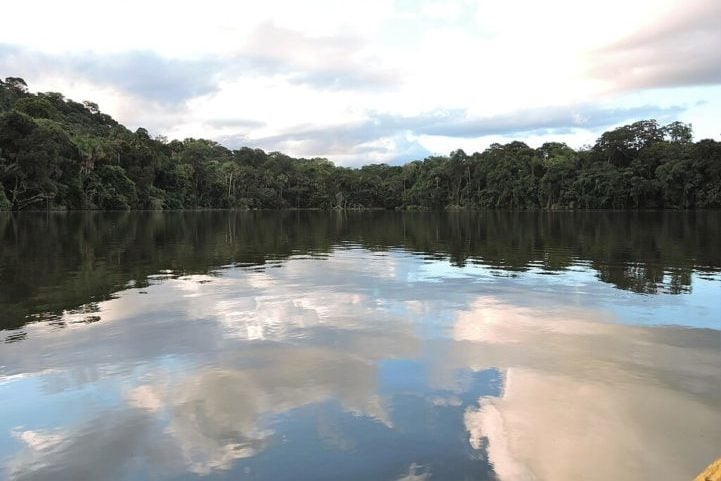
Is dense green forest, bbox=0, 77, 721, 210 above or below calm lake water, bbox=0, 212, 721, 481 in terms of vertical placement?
above

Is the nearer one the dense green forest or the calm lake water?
the calm lake water

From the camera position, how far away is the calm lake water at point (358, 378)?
432 centimetres

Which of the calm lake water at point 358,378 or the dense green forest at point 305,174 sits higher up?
the dense green forest at point 305,174

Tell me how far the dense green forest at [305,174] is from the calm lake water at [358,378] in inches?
2429

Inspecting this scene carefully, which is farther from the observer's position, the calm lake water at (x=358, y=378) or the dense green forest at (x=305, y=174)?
the dense green forest at (x=305, y=174)

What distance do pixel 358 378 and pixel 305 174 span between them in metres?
134

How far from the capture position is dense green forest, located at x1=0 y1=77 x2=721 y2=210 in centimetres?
6675

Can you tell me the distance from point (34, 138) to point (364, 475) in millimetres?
69928

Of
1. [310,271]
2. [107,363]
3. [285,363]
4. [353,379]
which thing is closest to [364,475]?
[353,379]

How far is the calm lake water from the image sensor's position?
4.32m

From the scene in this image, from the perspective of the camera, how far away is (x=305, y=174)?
138375 millimetres

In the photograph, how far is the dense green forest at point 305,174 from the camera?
6675 cm

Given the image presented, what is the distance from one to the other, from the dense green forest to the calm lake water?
61.7 metres

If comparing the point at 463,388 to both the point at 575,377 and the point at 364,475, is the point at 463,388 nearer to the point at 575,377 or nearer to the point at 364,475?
the point at 575,377
